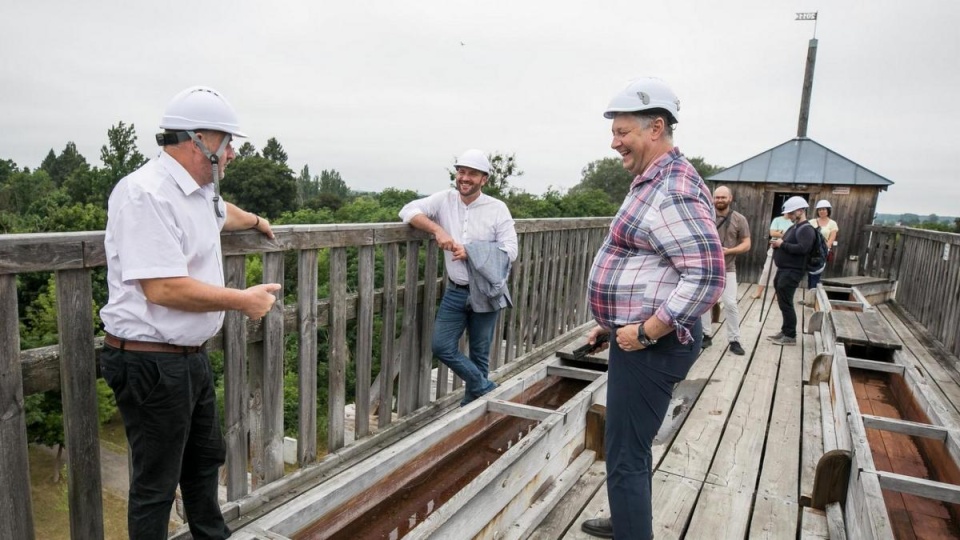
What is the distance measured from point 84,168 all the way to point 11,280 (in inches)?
2788

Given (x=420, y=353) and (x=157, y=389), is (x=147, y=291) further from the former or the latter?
(x=420, y=353)

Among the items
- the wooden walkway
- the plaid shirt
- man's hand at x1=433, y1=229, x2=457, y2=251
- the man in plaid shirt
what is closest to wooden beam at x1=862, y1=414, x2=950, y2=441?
the wooden walkway

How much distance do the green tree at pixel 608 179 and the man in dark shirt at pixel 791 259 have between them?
6453cm

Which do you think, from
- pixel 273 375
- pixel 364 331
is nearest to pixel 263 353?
pixel 273 375

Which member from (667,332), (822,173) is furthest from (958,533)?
(822,173)

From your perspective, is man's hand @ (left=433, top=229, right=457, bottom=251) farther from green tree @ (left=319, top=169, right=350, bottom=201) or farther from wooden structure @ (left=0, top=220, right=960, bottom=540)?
green tree @ (left=319, top=169, right=350, bottom=201)

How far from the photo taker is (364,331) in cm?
377

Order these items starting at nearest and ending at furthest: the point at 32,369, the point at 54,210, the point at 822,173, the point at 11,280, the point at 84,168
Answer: the point at 11,280, the point at 32,369, the point at 822,173, the point at 54,210, the point at 84,168

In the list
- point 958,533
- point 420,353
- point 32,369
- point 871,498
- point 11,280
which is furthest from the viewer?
A: point 420,353

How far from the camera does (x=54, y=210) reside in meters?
38.4

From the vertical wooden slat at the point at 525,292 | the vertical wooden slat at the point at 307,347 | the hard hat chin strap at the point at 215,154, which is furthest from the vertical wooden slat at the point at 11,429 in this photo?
the vertical wooden slat at the point at 525,292

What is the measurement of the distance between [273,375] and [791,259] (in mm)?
5857

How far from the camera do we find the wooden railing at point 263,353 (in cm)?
205

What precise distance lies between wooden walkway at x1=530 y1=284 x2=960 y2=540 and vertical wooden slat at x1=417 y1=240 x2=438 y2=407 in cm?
140
